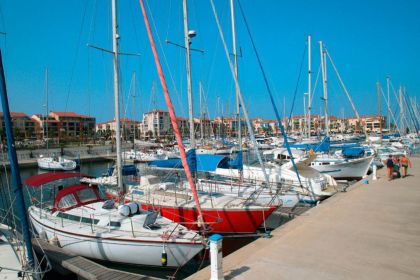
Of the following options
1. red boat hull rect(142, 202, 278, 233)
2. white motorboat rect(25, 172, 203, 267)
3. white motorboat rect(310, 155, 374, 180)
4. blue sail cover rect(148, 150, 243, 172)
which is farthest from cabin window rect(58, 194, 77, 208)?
white motorboat rect(310, 155, 374, 180)

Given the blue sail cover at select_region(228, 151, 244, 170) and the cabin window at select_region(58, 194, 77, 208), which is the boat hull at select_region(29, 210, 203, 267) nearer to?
the cabin window at select_region(58, 194, 77, 208)

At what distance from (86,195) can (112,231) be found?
10.0ft

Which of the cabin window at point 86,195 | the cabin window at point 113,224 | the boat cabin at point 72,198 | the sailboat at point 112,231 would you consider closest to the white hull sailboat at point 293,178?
the cabin window at point 86,195

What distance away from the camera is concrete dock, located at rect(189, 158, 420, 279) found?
6277mm

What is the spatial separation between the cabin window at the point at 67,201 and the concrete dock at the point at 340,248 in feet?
22.4

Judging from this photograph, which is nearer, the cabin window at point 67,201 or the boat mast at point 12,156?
the boat mast at point 12,156

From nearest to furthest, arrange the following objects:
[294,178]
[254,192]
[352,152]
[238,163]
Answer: [254,192] → [238,163] → [294,178] → [352,152]

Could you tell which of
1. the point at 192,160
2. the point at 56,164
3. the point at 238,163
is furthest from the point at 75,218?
the point at 56,164

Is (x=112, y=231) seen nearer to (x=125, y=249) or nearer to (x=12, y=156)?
(x=125, y=249)

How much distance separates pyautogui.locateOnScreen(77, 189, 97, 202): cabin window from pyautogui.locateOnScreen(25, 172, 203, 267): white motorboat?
1.6 inches

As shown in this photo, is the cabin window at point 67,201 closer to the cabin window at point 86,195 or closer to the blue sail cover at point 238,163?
the cabin window at point 86,195

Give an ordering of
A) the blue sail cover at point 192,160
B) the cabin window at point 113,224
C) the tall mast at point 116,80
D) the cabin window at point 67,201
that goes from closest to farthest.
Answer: the cabin window at point 113,224 < the cabin window at point 67,201 < the tall mast at point 116,80 < the blue sail cover at point 192,160

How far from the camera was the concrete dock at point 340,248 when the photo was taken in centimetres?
628

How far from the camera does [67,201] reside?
11430mm
